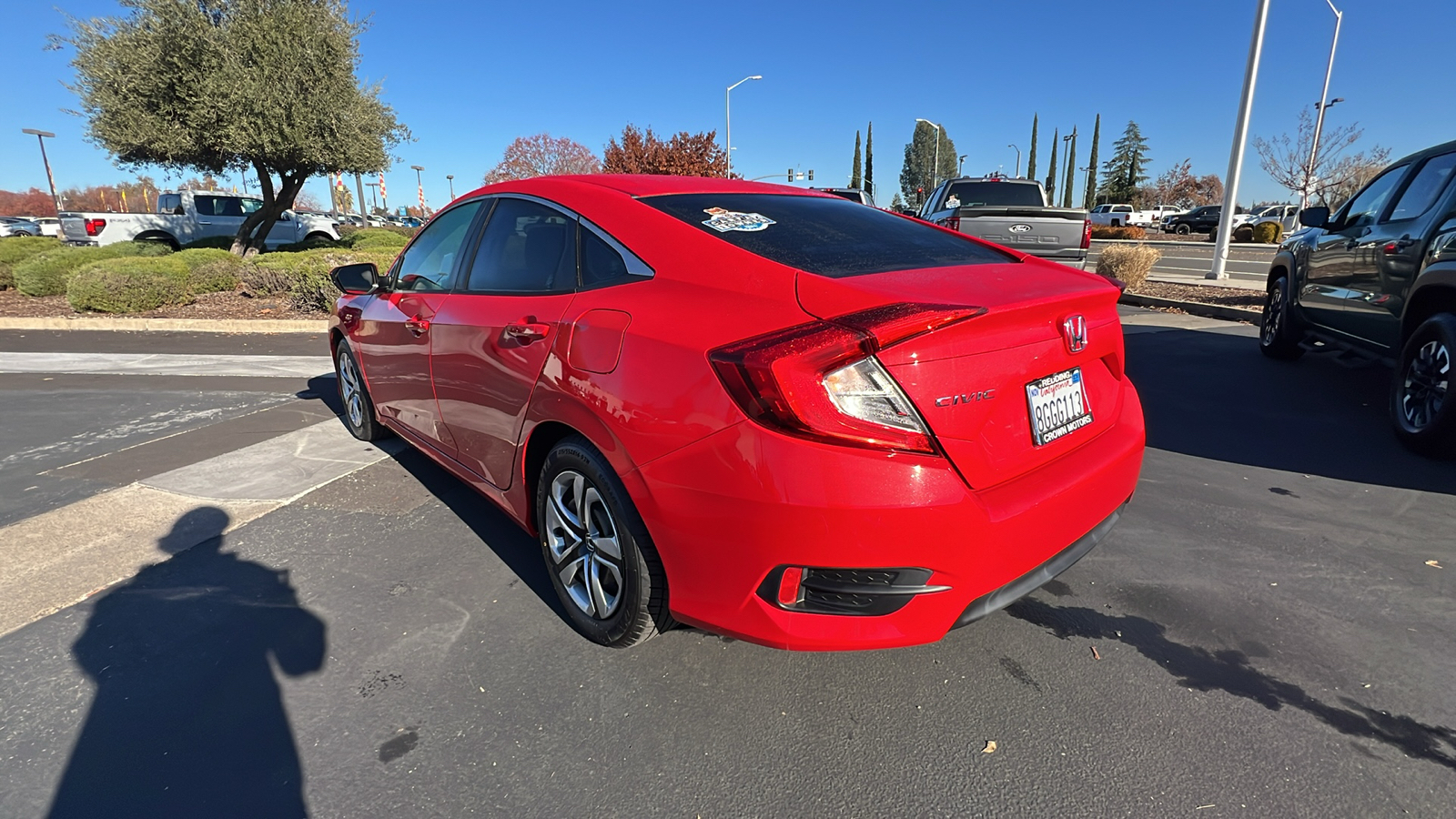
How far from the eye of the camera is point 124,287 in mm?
10828

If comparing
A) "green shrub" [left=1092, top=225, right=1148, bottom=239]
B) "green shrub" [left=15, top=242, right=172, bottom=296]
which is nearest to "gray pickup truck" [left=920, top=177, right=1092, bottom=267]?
"green shrub" [left=15, top=242, right=172, bottom=296]

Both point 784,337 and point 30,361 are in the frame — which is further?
point 30,361

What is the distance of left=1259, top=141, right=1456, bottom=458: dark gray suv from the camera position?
422 cm

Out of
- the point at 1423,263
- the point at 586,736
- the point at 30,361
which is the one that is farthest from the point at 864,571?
the point at 30,361

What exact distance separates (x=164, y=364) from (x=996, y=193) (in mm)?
12622

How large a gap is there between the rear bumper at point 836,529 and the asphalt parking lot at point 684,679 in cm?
41

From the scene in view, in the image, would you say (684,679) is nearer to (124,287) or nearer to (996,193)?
(124,287)

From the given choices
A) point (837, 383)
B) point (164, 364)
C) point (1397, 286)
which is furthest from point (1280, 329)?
point (164, 364)

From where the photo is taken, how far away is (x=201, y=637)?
2.70 m

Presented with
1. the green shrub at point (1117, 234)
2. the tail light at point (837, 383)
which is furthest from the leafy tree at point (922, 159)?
the tail light at point (837, 383)

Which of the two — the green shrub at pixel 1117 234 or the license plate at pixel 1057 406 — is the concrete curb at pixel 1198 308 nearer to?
the license plate at pixel 1057 406

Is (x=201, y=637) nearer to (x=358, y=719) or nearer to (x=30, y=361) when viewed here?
(x=358, y=719)

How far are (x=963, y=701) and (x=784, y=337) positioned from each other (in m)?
1.31

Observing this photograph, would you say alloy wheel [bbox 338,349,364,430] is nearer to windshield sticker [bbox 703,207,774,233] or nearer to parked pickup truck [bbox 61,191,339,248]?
windshield sticker [bbox 703,207,774,233]
